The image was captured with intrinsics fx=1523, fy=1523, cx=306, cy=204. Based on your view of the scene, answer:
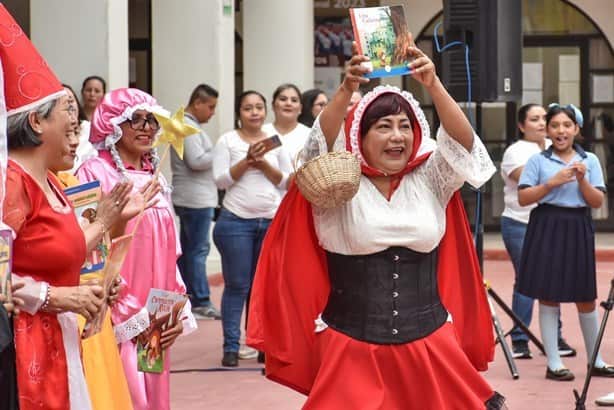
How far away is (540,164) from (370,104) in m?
4.88

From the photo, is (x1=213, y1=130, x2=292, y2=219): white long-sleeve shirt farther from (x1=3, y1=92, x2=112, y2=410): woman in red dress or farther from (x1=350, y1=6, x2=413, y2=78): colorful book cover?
(x1=3, y1=92, x2=112, y2=410): woman in red dress

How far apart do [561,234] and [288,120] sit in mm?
2368

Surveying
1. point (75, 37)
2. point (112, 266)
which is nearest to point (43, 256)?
point (112, 266)

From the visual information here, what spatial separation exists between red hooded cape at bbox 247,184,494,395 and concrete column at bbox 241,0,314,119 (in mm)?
12598

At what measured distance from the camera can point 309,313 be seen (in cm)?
633

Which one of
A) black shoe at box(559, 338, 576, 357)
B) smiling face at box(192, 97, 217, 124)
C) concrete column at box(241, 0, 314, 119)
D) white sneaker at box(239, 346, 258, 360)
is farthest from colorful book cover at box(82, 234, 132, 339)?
concrete column at box(241, 0, 314, 119)

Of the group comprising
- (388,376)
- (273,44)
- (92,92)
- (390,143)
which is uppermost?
(273,44)

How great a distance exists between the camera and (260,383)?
1068 centimetres

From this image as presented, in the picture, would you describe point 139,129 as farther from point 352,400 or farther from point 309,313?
point 352,400

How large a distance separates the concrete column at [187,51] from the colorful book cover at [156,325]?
912 cm

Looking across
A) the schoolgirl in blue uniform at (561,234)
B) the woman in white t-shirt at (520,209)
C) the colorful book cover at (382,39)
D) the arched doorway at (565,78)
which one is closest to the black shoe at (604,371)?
the schoolgirl in blue uniform at (561,234)

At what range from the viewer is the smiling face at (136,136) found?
24.7 ft

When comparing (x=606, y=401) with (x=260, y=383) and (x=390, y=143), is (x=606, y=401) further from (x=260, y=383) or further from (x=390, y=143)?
(x=390, y=143)

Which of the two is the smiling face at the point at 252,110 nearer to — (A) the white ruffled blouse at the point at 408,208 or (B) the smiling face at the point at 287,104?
(B) the smiling face at the point at 287,104
